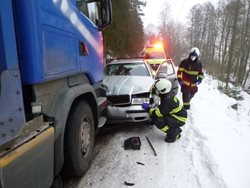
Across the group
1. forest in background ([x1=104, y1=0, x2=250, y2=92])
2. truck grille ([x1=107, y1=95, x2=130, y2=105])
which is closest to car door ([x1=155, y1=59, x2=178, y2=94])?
truck grille ([x1=107, y1=95, x2=130, y2=105])

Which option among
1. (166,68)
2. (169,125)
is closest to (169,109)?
(169,125)

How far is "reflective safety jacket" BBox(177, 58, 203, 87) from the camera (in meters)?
7.23

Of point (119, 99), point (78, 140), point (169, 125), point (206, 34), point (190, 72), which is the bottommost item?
point (169, 125)

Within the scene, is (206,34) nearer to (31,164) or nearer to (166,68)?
(166,68)

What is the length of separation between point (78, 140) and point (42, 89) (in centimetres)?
111

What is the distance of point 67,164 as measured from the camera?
3529mm

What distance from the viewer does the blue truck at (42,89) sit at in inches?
83.0

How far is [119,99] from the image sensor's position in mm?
5602

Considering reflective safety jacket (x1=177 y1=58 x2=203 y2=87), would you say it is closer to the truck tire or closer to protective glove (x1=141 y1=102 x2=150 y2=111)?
protective glove (x1=141 y1=102 x2=150 y2=111)

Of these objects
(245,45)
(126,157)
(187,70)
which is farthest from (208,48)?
(126,157)

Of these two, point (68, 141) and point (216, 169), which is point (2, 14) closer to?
point (68, 141)

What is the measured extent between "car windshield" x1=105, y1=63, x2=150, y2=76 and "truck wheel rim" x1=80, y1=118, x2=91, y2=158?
3331mm

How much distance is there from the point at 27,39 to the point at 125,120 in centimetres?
340

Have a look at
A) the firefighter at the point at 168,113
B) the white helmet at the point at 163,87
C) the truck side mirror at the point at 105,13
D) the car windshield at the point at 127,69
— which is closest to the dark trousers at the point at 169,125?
the firefighter at the point at 168,113
